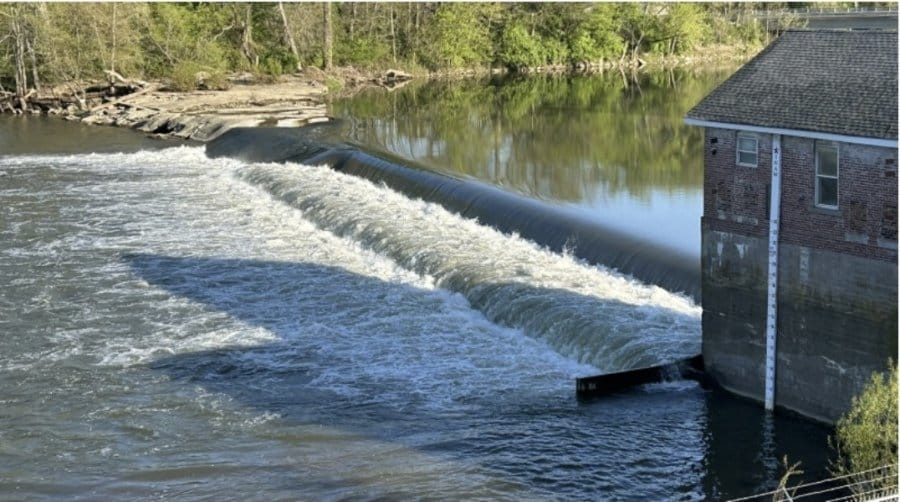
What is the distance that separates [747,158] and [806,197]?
125 centimetres

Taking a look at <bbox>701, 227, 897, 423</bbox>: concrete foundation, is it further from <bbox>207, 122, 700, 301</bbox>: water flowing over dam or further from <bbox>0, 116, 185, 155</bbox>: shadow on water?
<bbox>0, 116, 185, 155</bbox>: shadow on water

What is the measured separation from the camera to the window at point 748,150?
747 inches

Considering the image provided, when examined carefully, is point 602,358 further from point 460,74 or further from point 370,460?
point 460,74

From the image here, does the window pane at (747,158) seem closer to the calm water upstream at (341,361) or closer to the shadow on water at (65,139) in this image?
the calm water upstream at (341,361)

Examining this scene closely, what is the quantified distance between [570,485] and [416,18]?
62.5 meters

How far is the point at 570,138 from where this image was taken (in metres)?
46.7

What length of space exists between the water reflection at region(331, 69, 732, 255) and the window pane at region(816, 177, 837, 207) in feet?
28.6

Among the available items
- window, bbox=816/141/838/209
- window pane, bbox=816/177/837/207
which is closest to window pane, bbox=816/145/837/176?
window, bbox=816/141/838/209

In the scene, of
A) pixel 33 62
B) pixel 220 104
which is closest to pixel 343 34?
pixel 220 104

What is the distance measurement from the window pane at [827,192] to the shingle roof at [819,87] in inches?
31.7

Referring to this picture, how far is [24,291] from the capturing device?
2744cm

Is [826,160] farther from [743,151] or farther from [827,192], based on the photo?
[743,151]

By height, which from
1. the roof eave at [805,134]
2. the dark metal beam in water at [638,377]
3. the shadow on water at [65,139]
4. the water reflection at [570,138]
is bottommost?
the dark metal beam in water at [638,377]

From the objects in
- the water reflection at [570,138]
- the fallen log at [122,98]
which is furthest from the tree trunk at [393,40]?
the fallen log at [122,98]
